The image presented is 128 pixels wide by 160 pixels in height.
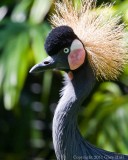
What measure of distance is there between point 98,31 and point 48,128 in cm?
178

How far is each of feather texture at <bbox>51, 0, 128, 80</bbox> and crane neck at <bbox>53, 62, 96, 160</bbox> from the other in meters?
0.05

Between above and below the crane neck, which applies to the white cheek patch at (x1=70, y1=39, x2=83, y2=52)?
above

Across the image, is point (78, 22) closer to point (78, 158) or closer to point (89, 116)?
point (78, 158)

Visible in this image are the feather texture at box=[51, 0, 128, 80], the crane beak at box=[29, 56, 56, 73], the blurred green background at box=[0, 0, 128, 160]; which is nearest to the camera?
the crane beak at box=[29, 56, 56, 73]

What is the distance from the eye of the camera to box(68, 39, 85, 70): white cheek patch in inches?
71.1

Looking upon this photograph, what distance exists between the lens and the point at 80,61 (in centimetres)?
183

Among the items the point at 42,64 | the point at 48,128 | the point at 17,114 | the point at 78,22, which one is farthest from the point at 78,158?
the point at 48,128

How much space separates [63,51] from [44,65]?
0.26ft

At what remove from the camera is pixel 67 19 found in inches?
76.7

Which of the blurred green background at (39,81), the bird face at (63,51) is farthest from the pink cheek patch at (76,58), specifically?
the blurred green background at (39,81)

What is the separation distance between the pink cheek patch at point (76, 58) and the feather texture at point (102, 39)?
0.13ft

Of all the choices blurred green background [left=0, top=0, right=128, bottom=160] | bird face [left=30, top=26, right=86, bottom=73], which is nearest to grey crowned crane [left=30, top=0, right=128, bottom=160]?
bird face [left=30, top=26, right=86, bottom=73]

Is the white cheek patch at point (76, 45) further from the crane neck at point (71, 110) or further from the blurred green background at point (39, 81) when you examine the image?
the blurred green background at point (39, 81)

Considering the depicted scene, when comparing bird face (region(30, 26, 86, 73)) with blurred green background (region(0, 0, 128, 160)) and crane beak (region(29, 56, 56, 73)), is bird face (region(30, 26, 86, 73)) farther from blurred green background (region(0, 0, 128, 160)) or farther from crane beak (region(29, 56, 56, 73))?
blurred green background (region(0, 0, 128, 160))
